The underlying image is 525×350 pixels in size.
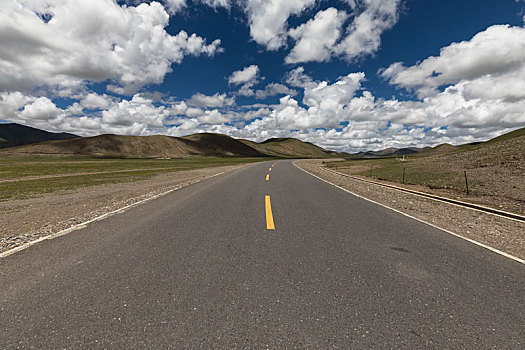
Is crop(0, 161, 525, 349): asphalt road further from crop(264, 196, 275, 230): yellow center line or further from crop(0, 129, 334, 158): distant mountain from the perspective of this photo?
crop(0, 129, 334, 158): distant mountain

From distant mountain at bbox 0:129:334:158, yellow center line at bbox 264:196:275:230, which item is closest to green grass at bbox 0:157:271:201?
yellow center line at bbox 264:196:275:230

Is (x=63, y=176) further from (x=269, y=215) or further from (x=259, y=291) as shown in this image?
(x=259, y=291)

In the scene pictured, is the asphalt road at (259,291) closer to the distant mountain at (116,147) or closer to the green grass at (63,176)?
the green grass at (63,176)

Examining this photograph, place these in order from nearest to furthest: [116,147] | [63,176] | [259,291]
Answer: [259,291], [63,176], [116,147]

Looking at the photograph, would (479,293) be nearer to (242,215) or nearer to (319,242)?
(319,242)

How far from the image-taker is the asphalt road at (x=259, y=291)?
219 cm

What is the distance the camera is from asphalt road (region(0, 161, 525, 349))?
7.20 feet

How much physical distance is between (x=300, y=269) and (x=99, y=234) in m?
4.40

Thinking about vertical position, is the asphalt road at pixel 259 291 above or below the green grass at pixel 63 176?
above

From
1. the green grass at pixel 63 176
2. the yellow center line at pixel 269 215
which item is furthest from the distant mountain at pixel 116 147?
the yellow center line at pixel 269 215

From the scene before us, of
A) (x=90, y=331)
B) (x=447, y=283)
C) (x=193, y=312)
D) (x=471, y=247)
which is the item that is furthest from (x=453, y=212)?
(x=90, y=331)

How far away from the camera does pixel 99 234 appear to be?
16.4 ft

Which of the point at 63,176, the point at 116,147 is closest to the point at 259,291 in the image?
the point at 63,176

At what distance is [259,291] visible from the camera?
9.59 feet
